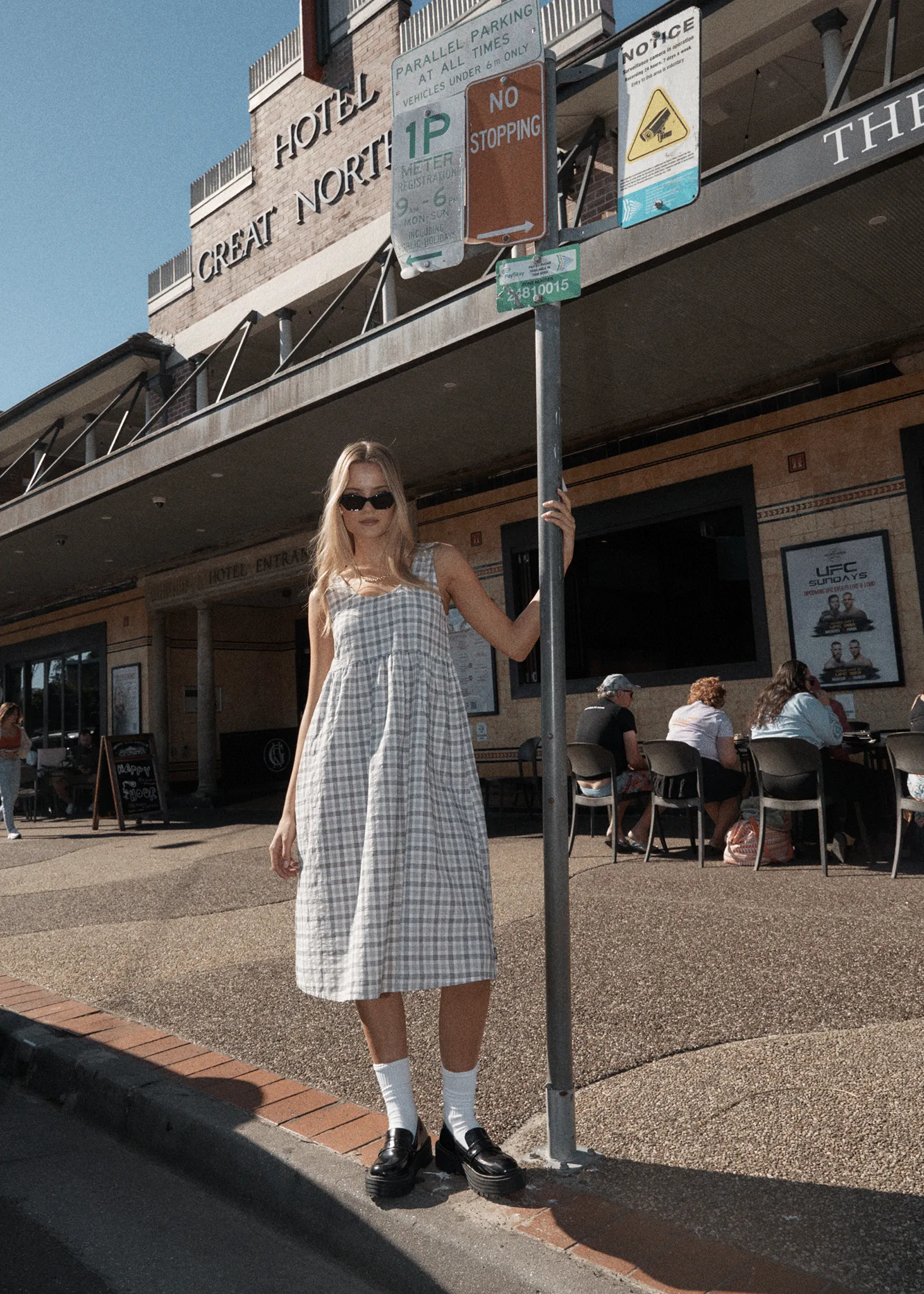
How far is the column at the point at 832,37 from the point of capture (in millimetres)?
7820

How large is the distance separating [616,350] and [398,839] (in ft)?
22.5

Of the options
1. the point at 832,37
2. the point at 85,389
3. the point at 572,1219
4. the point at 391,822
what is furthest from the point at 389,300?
the point at 85,389

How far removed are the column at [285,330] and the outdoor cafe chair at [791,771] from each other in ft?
28.4

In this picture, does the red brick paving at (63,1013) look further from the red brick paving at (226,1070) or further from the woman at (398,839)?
the woman at (398,839)

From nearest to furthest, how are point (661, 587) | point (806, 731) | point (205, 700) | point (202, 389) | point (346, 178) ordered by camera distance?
point (806, 731), point (661, 587), point (346, 178), point (202, 389), point (205, 700)

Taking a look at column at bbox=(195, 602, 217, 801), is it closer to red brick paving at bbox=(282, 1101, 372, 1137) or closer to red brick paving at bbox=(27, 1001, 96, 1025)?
red brick paving at bbox=(27, 1001, 96, 1025)

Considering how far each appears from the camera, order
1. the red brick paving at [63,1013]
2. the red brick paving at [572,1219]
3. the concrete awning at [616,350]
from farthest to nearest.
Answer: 1. the concrete awning at [616,350]
2. the red brick paving at [63,1013]
3. the red brick paving at [572,1219]

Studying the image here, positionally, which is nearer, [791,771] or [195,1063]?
[195,1063]

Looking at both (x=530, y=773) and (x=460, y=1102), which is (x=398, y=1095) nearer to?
(x=460, y=1102)

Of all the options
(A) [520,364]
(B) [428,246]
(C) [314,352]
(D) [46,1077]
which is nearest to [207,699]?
(C) [314,352]

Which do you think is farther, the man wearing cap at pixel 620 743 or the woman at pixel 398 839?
the man wearing cap at pixel 620 743

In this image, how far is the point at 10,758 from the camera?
Answer: 39.9 ft

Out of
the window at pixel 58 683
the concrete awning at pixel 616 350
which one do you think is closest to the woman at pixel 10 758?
the concrete awning at pixel 616 350

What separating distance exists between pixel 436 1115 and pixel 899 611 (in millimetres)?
7242
